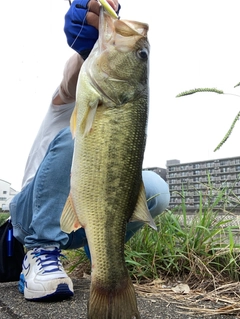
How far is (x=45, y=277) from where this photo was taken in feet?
6.50

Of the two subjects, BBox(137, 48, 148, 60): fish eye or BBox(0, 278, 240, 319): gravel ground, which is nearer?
BBox(137, 48, 148, 60): fish eye

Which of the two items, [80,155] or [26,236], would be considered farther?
[26,236]

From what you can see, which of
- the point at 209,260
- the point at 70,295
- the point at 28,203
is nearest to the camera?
the point at 70,295

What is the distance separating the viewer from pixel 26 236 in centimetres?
227

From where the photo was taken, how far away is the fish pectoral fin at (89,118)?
1502 mm

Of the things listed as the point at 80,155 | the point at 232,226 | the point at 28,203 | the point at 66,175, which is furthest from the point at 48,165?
the point at 232,226

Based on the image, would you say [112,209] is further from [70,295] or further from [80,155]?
[70,295]

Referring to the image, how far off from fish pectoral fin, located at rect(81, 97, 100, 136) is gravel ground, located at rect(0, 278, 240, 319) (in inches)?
35.2

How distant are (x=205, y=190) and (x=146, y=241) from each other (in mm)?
762

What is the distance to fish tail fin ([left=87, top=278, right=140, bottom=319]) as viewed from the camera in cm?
131

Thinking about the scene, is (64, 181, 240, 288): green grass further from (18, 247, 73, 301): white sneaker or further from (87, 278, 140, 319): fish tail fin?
(87, 278, 140, 319): fish tail fin

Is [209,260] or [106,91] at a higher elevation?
[106,91]

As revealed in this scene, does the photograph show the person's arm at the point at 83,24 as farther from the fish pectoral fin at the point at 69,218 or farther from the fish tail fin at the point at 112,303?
the fish tail fin at the point at 112,303

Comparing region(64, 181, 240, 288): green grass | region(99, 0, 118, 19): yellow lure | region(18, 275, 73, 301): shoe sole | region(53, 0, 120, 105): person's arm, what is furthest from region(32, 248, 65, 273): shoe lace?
region(99, 0, 118, 19): yellow lure
